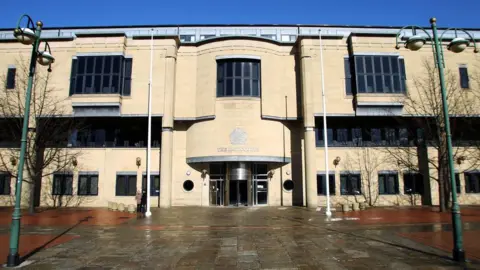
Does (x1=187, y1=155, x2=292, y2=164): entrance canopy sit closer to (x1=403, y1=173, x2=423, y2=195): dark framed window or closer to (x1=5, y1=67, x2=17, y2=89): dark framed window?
(x1=403, y1=173, x2=423, y2=195): dark framed window

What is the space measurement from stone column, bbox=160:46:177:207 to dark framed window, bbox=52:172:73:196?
899cm

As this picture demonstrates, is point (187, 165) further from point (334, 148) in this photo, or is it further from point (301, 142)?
point (334, 148)

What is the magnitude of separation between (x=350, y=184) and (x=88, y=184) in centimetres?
2447

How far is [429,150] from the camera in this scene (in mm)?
30047

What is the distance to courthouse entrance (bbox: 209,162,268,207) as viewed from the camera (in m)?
29.4

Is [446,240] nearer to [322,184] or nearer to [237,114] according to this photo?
[322,184]

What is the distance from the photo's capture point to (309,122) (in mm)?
28844

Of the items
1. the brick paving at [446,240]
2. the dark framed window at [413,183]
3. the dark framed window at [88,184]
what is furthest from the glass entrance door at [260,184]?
the brick paving at [446,240]

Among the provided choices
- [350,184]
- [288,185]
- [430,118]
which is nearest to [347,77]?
[430,118]

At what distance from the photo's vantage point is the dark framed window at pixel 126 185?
30.1m

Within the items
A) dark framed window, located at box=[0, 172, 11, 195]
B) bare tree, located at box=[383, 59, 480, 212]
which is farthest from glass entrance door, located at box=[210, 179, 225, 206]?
dark framed window, located at box=[0, 172, 11, 195]

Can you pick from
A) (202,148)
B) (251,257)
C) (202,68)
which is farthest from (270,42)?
(251,257)

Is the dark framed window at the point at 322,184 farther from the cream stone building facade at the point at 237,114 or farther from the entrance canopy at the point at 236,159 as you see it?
the entrance canopy at the point at 236,159

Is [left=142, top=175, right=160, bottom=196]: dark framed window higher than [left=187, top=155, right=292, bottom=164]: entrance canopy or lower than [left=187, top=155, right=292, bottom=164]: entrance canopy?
lower
